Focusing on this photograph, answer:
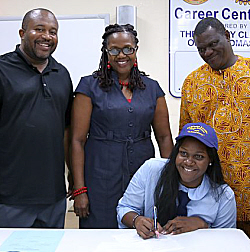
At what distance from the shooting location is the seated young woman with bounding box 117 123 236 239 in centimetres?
168

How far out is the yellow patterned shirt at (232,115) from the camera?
1827mm

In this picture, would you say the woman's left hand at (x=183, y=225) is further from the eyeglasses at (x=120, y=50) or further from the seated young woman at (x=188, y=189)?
the eyeglasses at (x=120, y=50)

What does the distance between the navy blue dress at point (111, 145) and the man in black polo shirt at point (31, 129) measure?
0.17 m

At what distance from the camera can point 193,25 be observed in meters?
3.00

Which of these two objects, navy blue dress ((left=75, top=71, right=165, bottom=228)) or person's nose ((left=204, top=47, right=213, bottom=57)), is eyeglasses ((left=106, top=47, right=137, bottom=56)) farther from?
person's nose ((left=204, top=47, right=213, bottom=57))

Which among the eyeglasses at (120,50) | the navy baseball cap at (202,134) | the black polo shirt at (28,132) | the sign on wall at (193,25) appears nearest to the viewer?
the navy baseball cap at (202,134)

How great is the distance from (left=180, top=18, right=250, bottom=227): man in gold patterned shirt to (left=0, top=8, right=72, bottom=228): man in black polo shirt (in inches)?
27.6

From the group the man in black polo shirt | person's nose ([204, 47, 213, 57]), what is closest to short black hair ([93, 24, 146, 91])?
the man in black polo shirt

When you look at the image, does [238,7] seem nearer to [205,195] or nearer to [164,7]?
[164,7]

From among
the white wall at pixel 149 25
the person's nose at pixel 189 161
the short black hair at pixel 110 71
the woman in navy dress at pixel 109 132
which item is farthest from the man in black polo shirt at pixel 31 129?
the white wall at pixel 149 25

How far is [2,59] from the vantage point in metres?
1.83

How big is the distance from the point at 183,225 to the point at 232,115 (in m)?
0.59

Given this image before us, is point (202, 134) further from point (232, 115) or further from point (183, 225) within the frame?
point (183, 225)

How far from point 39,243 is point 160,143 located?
960 millimetres
